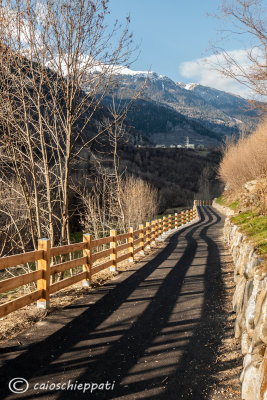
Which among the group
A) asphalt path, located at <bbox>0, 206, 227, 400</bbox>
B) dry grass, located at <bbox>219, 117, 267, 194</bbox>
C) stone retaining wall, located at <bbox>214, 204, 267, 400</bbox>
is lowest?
asphalt path, located at <bbox>0, 206, 227, 400</bbox>

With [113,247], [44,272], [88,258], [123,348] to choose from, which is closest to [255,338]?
[123,348]

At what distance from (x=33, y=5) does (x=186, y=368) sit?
8.06 metres

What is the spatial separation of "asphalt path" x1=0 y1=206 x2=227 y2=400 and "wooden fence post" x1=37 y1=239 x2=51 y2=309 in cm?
31

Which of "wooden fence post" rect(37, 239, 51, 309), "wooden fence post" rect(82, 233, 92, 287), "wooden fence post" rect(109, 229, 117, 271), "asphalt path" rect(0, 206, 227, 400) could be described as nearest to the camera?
"asphalt path" rect(0, 206, 227, 400)

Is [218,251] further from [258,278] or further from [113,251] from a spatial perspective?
[258,278]

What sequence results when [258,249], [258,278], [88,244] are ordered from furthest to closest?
1. [88,244]
2. [258,249]
3. [258,278]

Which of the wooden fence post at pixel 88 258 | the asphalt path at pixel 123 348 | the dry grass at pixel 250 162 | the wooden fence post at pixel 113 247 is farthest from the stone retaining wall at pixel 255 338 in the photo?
the dry grass at pixel 250 162

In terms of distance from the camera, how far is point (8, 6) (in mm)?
7172

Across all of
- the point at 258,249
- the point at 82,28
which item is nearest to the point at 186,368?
the point at 258,249

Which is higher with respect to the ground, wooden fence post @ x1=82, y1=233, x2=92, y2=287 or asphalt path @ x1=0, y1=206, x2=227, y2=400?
wooden fence post @ x1=82, y1=233, x2=92, y2=287

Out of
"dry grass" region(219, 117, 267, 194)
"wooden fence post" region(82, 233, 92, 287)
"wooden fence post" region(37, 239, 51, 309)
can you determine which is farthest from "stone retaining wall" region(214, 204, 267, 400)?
"dry grass" region(219, 117, 267, 194)

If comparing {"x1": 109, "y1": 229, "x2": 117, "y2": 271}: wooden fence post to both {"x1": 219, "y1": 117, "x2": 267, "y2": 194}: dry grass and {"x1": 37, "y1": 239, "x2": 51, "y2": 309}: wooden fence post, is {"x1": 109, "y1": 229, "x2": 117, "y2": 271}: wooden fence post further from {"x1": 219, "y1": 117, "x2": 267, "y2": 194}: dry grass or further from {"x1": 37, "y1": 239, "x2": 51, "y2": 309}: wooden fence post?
{"x1": 219, "y1": 117, "x2": 267, "y2": 194}: dry grass

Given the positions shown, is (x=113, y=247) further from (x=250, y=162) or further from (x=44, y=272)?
(x=250, y=162)

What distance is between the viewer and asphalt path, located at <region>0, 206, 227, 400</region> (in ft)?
11.4
